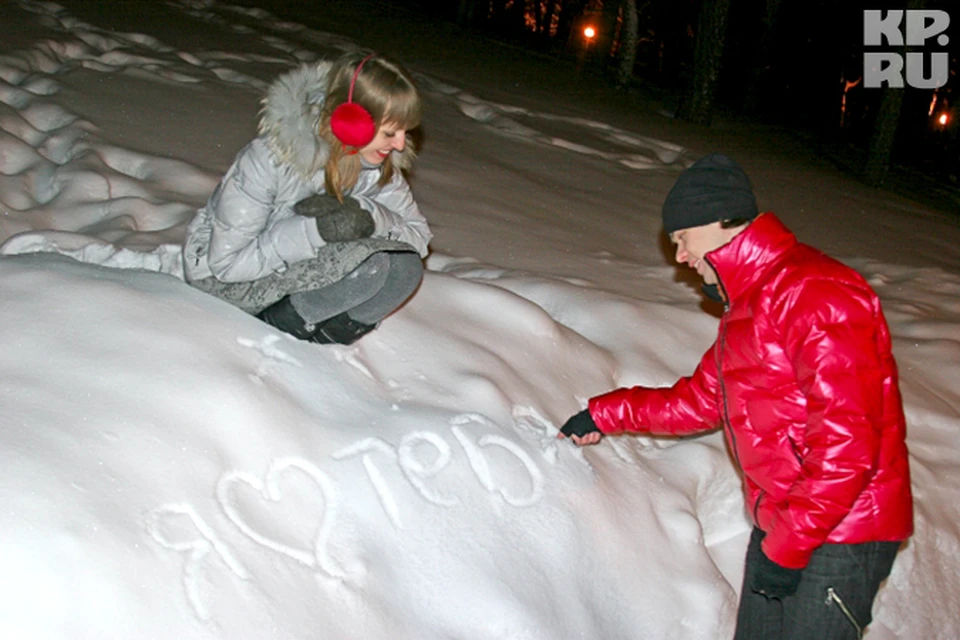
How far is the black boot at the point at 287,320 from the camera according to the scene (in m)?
2.34

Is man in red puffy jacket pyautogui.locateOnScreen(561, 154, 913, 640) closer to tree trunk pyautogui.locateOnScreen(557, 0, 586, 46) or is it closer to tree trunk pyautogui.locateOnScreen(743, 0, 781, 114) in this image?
tree trunk pyautogui.locateOnScreen(743, 0, 781, 114)

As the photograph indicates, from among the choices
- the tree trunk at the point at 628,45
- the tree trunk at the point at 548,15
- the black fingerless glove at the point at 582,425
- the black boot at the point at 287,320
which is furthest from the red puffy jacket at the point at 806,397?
the tree trunk at the point at 548,15

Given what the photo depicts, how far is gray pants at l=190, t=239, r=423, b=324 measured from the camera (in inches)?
91.2

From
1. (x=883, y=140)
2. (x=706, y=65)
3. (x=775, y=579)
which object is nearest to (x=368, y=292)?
(x=775, y=579)

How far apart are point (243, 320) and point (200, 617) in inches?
37.4

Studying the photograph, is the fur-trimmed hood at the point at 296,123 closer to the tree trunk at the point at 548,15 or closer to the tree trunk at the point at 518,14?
the tree trunk at the point at 548,15

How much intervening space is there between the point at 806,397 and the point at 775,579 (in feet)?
1.44

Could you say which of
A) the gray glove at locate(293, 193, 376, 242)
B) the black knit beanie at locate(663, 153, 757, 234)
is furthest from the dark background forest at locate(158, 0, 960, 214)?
the black knit beanie at locate(663, 153, 757, 234)

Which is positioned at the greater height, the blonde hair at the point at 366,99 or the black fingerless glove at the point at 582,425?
the blonde hair at the point at 366,99

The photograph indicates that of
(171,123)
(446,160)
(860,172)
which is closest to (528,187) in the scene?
(446,160)

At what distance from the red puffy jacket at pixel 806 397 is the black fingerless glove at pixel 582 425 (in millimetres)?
411

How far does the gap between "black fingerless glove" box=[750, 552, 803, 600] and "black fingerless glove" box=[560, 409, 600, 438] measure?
601 millimetres

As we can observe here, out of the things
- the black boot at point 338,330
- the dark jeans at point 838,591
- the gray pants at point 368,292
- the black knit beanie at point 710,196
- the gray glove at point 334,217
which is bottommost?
the dark jeans at point 838,591

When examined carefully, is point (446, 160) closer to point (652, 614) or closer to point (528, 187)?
point (528, 187)
